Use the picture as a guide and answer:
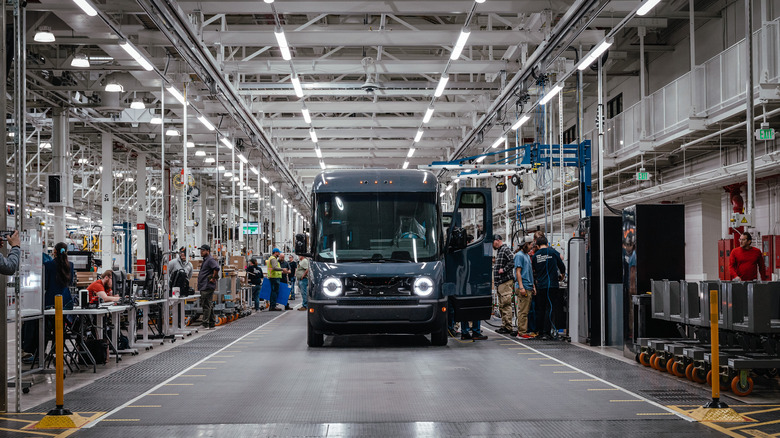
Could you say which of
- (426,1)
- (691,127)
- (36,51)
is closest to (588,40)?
(691,127)

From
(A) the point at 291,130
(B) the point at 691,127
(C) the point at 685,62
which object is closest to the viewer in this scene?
(B) the point at 691,127

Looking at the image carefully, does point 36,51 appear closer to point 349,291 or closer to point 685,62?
point 349,291

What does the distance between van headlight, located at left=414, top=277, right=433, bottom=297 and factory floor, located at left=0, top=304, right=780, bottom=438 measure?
0.96m

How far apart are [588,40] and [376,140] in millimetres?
13929

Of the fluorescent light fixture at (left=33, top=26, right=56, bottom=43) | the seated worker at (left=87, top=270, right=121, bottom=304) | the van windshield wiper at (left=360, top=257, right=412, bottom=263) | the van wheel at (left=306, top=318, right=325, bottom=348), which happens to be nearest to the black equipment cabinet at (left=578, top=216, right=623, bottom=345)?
the van windshield wiper at (left=360, top=257, right=412, bottom=263)

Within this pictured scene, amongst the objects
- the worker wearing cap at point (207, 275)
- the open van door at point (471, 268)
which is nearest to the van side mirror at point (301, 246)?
the open van door at point (471, 268)

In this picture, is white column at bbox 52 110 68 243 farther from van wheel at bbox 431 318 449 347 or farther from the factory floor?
van wheel at bbox 431 318 449 347

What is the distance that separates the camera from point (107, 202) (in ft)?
84.7

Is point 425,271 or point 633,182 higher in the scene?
point 633,182

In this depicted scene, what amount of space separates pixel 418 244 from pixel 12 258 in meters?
6.72

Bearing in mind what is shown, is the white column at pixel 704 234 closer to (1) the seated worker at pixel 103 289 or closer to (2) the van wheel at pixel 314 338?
(2) the van wheel at pixel 314 338

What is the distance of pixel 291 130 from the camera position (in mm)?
27984

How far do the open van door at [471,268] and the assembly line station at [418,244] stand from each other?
0.26ft

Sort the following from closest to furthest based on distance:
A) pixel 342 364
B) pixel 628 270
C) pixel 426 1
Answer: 1. pixel 342 364
2. pixel 628 270
3. pixel 426 1
